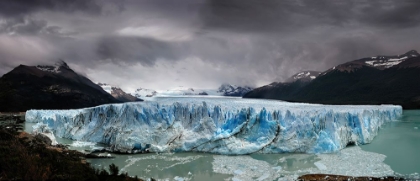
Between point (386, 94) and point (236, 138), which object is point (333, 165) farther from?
point (386, 94)

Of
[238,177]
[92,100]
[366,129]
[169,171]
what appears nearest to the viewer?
[238,177]

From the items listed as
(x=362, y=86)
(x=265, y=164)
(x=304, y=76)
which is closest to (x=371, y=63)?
(x=304, y=76)

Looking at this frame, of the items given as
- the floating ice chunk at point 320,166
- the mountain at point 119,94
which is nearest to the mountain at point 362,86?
the floating ice chunk at point 320,166

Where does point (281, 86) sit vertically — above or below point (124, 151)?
above

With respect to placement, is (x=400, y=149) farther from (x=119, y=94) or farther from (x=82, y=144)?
(x=119, y=94)

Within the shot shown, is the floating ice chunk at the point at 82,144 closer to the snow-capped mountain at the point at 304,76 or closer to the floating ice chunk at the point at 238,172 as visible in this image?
the floating ice chunk at the point at 238,172

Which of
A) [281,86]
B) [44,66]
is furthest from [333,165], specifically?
[44,66]
